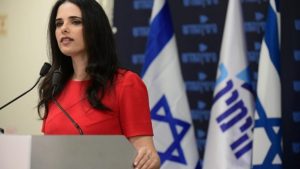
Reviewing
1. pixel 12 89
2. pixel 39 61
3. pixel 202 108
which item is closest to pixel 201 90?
pixel 202 108

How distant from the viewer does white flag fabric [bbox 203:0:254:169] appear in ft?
9.29

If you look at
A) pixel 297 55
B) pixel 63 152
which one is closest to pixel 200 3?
pixel 297 55

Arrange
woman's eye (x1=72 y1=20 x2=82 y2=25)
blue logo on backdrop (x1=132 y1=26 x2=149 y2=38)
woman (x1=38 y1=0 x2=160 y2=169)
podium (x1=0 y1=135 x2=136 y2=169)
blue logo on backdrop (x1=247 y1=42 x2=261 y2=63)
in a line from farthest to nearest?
1. blue logo on backdrop (x1=132 y1=26 x2=149 y2=38)
2. blue logo on backdrop (x1=247 y1=42 x2=261 y2=63)
3. woman's eye (x1=72 y1=20 x2=82 y2=25)
4. woman (x1=38 y1=0 x2=160 y2=169)
5. podium (x1=0 y1=135 x2=136 y2=169)

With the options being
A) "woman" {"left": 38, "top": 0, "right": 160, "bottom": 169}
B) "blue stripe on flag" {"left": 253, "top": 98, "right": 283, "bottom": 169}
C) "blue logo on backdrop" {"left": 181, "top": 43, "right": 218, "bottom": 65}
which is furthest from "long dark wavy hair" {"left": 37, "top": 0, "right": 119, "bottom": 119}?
A: "blue logo on backdrop" {"left": 181, "top": 43, "right": 218, "bottom": 65}

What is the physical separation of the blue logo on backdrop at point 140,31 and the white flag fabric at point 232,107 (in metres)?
0.64

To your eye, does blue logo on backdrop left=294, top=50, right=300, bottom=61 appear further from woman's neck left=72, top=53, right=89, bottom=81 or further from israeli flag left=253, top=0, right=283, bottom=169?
woman's neck left=72, top=53, right=89, bottom=81

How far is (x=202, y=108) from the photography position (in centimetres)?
324

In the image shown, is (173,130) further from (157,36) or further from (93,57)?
(93,57)

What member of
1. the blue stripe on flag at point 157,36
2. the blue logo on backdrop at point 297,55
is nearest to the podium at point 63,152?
the blue stripe on flag at point 157,36

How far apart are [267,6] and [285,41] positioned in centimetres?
27

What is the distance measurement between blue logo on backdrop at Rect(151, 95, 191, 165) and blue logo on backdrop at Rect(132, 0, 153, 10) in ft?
2.62

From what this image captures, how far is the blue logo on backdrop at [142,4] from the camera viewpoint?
11.1 ft

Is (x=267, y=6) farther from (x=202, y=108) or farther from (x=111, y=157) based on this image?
(x=111, y=157)

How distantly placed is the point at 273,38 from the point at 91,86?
1630mm
